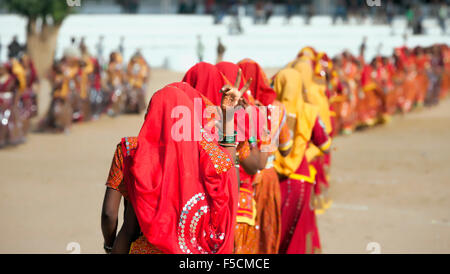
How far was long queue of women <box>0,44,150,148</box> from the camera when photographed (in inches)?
442

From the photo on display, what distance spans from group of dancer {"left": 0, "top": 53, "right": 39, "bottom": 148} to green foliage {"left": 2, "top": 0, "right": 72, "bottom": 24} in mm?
8520

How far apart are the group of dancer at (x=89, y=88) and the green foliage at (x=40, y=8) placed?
515cm

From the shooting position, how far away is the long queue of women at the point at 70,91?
11.2m

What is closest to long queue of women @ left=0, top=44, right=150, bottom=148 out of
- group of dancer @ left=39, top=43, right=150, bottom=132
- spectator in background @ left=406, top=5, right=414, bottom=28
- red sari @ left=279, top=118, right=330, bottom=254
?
group of dancer @ left=39, top=43, right=150, bottom=132

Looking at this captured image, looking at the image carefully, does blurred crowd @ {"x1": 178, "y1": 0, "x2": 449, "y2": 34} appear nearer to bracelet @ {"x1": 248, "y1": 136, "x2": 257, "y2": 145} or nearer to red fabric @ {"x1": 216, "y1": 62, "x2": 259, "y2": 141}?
red fabric @ {"x1": 216, "y1": 62, "x2": 259, "y2": 141}

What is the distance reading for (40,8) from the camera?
20375 mm

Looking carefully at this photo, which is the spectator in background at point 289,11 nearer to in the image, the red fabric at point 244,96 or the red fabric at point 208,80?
the red fabric at point 244,96

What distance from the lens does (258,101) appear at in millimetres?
4398

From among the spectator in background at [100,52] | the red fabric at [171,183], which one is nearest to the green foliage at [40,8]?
the spectator in background at [100,52]

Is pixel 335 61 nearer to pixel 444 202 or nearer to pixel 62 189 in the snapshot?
pixel 444 202

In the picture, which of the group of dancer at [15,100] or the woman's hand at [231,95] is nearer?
the woman's hand at [231,95]

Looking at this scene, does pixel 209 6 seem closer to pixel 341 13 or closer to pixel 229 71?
pixel 341 13

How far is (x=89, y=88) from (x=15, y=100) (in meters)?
3.42

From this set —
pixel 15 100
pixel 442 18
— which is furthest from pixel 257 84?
pixel 442 18
